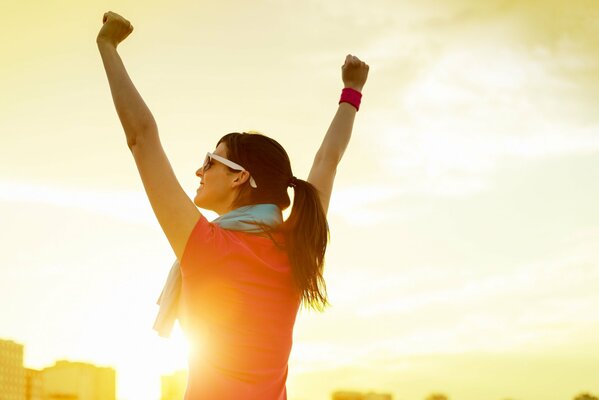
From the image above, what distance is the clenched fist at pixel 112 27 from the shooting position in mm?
2771

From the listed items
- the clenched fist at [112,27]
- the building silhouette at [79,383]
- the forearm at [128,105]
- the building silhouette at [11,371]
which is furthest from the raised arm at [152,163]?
the building silhouette at [11,371]

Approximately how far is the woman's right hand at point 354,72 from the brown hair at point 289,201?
1059 mm

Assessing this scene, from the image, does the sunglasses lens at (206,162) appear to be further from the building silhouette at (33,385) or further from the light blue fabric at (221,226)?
the building silhouette at (33,385)

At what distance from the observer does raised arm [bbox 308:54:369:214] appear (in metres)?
3.43

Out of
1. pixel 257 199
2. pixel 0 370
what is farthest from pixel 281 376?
pixel 0 370

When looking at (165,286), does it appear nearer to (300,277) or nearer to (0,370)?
(300,277)

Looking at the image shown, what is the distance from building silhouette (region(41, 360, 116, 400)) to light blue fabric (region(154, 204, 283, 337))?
9.05 meters

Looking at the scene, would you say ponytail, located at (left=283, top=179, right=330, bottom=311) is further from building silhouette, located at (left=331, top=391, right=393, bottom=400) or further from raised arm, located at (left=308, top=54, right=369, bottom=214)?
building silhouette, located at (left=331, top=391, right=393, bottom=400)

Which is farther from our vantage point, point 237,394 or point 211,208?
point 211,208

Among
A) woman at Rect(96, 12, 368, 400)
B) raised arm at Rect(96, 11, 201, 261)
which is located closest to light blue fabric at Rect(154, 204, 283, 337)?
woman at Rect(96, 12, 368, 400)

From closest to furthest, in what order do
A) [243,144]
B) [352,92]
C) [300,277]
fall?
[300,277]
[243,144]
[352,92]

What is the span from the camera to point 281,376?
265cm

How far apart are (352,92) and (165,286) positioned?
1520 mm

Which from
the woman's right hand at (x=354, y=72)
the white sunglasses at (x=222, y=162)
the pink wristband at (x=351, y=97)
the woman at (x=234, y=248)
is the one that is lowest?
the woman at (x=234, y=248)
